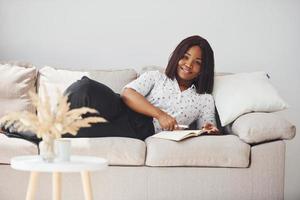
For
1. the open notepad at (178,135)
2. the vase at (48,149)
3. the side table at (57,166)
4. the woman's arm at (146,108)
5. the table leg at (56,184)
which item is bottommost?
the table leg at (56,184)

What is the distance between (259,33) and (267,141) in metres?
1.10

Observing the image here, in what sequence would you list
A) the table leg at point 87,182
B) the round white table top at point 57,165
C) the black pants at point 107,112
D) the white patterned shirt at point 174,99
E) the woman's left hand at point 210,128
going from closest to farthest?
1. the round white table top at point 57,165
2. the table leg at point 87,182
3. the black pants at point 107,112
4. the woman's left hand at point 210,128
5. the white patterned shirt at point 174,99

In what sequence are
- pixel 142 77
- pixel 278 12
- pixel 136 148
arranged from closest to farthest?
pixel 136 148 < pixel 142 77 < pixel 278 12

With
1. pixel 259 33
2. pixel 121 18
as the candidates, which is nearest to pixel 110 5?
pixel 121 18

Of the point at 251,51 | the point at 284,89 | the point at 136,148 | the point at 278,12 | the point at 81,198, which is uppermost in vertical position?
the point at 278,12

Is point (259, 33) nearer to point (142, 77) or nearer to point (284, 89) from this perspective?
point (284, 89)

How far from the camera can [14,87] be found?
3156 millimetres

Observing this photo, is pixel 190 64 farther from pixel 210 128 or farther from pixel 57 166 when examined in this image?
pixel 57 166

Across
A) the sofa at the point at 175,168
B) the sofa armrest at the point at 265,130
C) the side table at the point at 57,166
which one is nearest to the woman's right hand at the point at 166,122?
the sofa at the point at 175,168

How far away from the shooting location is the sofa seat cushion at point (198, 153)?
2.62m

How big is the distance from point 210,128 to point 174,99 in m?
0.31

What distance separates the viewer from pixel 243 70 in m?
3.66

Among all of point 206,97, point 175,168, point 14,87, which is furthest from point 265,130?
point 14,87

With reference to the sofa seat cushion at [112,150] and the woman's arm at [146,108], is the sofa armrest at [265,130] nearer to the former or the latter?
the woman's arm at [146,108]
